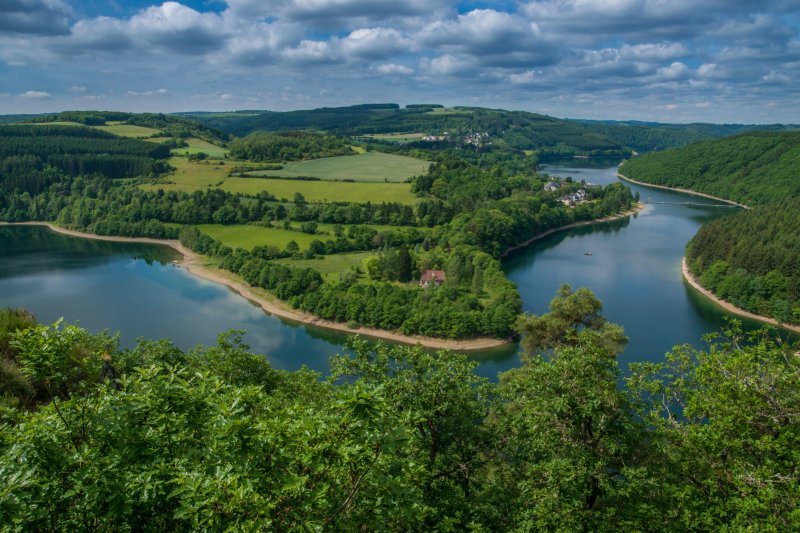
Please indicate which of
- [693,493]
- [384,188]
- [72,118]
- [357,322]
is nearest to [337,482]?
[693,493]

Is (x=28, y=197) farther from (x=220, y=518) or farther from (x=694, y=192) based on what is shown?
(x=694, y=192)

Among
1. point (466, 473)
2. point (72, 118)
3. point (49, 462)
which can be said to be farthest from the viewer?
point (72, 118)

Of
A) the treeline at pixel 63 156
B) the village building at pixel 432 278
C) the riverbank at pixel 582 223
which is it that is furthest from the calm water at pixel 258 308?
the treeline at pixel 63 156

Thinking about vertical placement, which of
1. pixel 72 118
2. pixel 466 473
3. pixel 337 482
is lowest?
pixel 466 473

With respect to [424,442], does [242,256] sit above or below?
below

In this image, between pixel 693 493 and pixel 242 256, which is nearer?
pixel 693 493

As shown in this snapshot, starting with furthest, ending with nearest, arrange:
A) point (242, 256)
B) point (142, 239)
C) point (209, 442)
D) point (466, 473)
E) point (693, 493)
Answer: point (142, 239) → point (242, 256) → point (466, 473) → point (693, 493) → point (209, 442)

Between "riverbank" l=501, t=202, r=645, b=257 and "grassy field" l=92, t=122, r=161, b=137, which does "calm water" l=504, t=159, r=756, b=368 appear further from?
"grassy field" l=92, t=122, r=161, b=137

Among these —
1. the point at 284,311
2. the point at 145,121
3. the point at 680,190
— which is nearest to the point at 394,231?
the point at 284,311
